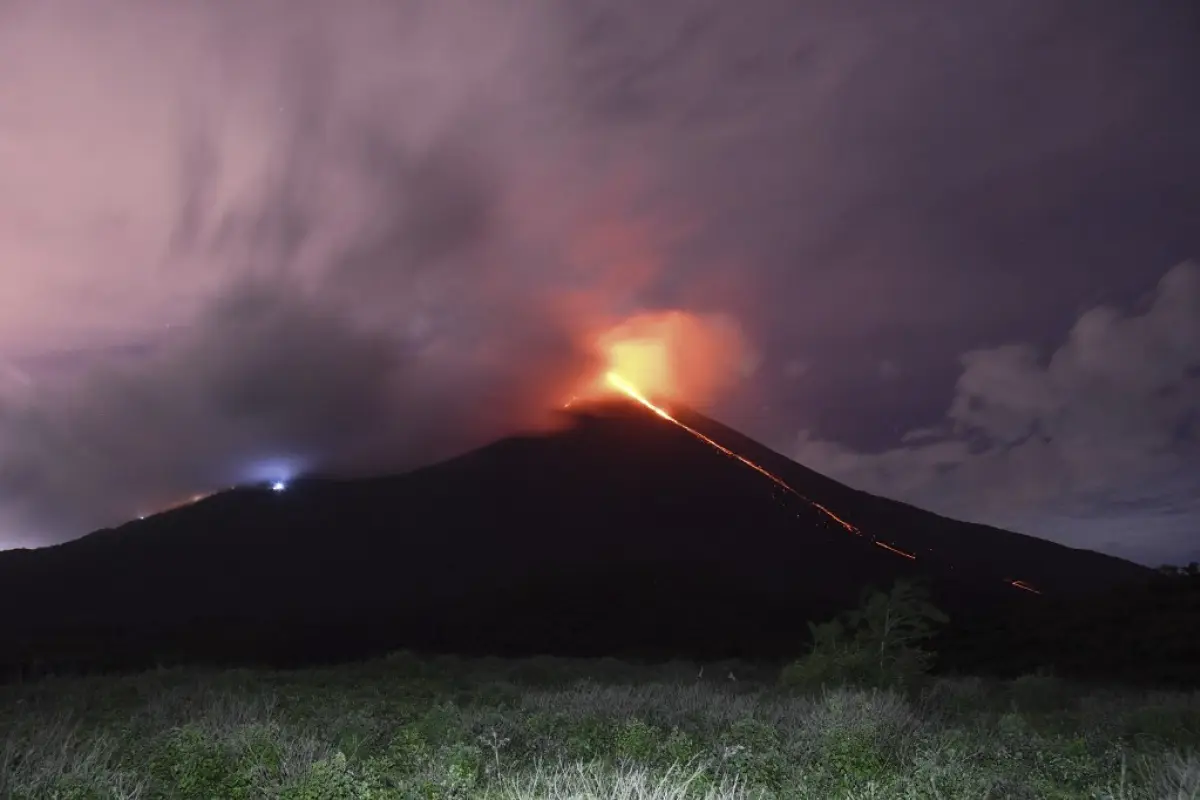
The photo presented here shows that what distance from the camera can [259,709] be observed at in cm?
1389

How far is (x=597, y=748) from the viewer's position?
10453mm

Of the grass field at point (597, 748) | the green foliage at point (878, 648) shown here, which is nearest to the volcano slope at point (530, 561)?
the green foliage at point (878, 648)

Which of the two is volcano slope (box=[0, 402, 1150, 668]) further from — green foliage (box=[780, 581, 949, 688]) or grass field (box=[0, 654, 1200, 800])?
grass field (box=[0, 654, 1200, 800])

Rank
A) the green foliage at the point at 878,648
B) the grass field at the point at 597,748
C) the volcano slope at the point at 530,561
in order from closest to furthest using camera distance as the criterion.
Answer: the grass field at the point at 597,748 < the green foliage at the point at 878,648 < the volcano slope at the point at 530,561

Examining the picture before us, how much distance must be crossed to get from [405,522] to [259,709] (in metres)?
110

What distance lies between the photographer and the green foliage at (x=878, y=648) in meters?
15.9

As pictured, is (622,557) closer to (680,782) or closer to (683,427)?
(683,427)

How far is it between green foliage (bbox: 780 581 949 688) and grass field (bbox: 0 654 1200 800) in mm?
655

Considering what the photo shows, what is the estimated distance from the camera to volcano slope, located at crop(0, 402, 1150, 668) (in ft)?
261

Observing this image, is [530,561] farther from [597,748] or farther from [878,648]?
[597,748]

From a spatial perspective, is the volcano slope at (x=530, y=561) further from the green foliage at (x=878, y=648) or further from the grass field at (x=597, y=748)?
the grass field at (x=597, y=748)

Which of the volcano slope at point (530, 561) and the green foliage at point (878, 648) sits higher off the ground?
the volcano slope at point (530, 561)

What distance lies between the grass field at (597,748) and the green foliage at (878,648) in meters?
0.66

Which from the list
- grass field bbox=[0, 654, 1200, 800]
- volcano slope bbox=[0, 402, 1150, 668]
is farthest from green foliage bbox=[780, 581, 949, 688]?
volcano slope bbox=[0, 402, 1150, 668]
